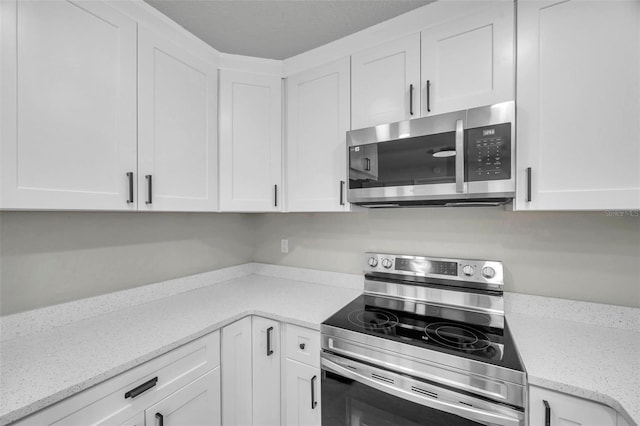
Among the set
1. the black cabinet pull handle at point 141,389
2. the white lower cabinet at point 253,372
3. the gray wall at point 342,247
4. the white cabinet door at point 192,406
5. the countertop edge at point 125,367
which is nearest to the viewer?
the countertop edge at point 125,367

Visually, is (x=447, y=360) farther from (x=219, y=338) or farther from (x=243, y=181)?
(x=243, y=181)

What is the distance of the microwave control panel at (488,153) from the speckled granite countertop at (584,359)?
0.71m

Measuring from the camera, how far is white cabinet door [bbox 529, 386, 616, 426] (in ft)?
2.78

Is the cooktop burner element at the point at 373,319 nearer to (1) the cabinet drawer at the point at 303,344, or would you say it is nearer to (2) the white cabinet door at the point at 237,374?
(1) the cabinet drawer at the point at 303,344

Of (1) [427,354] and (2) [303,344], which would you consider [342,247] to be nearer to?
(2) [303,344]

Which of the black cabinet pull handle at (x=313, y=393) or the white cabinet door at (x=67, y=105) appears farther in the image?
the black cabinet pull handle at (x=313, y=393)

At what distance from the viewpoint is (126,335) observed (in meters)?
1.20

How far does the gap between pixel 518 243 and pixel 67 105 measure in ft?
7.14

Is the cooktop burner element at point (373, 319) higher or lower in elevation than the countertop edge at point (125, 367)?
higher

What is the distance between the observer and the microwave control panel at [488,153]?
1.18 metres

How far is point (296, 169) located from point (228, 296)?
3.11ft

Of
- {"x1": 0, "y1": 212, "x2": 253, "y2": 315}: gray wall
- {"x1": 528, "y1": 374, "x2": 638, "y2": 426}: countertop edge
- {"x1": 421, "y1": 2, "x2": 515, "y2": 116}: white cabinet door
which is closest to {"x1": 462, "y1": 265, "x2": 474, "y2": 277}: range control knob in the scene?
{"x1": 528, "y1": 374, "x2": 638, "y2": 426}: countertop edge

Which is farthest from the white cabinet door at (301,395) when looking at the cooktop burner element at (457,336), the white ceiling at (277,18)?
the white ceiling at (277,18)

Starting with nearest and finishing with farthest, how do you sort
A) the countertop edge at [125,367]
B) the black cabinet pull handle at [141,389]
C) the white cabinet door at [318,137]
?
the countertop edge at [125,367]
the black cabinet pull handle at [141,389]
the white cabinet door at [318,137]
